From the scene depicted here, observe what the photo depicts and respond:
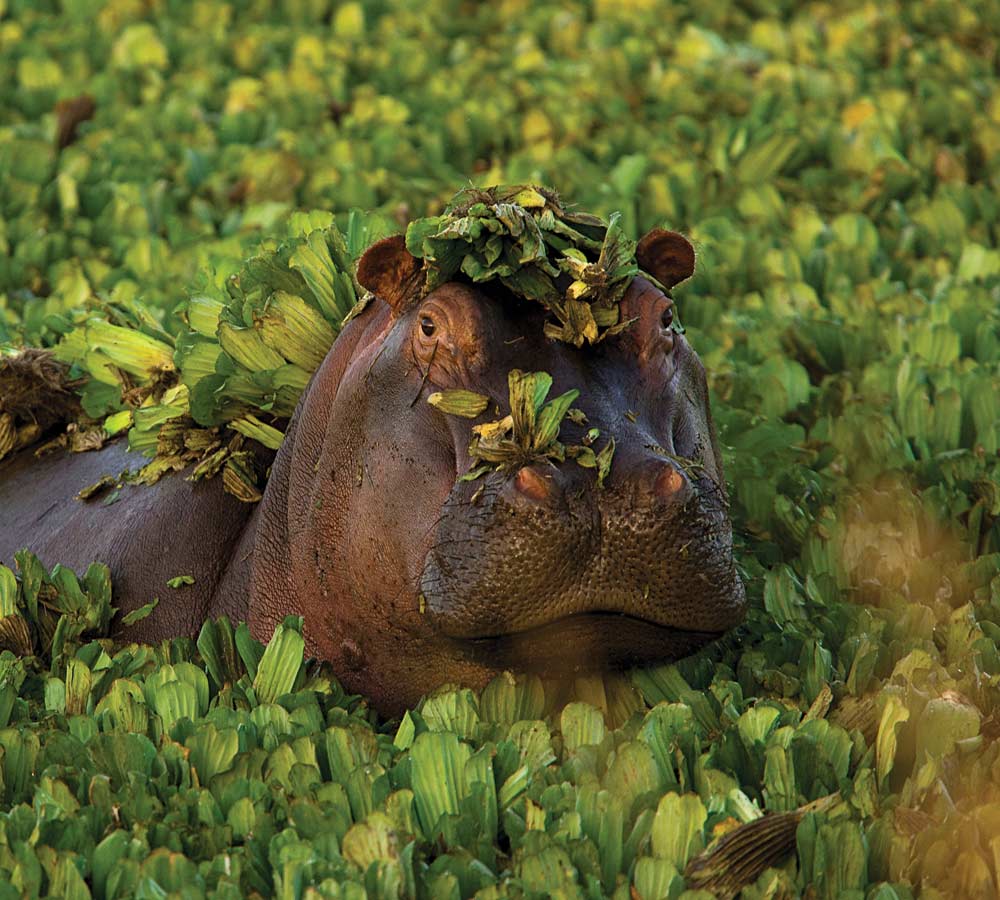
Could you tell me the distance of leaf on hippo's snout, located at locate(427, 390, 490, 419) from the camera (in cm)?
336

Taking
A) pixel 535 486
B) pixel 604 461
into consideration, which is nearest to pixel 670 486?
pixel 604 461

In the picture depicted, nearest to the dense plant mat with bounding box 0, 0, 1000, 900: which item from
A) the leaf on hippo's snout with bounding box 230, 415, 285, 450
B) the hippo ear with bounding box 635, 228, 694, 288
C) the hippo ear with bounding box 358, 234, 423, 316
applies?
the leaf on hippo's snout with bounding box 230, 415, 285, 450

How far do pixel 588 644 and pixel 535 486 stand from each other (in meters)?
0.38

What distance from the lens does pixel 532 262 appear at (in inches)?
135

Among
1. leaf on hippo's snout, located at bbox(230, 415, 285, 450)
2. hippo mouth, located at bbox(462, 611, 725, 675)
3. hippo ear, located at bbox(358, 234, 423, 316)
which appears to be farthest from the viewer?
leaf on hippo's snout, located at bbox(230, 415, 285, 450)

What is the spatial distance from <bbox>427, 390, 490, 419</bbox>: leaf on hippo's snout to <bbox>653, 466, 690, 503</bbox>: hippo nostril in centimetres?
36

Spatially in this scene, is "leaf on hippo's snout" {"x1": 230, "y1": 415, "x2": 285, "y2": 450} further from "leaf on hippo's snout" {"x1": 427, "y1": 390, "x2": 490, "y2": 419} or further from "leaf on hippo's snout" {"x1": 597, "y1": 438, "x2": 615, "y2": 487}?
"leaf on hippo's snout" {"x1": 597, "y1": 438, "x2": 615, "y2": 487}

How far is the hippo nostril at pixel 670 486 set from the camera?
3193mm

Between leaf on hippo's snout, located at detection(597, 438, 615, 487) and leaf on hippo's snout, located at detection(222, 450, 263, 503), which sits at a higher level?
leaf on hippo's snout, located at detection(597, 438, 615, 487)

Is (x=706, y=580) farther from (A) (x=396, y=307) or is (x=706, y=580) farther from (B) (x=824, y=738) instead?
(A) (x=396, y=307)

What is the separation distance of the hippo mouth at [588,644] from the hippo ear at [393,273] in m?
0.71

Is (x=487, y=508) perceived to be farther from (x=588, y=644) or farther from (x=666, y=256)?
(x=666, y=256)

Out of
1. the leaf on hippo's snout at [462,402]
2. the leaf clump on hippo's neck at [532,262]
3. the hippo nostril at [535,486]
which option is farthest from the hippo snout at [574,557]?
the leaf clump on hippo's neck at [532,262]

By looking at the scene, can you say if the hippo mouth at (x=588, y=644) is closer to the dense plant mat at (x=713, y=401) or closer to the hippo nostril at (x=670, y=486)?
the dense plant mat at (x=713, y=401)
